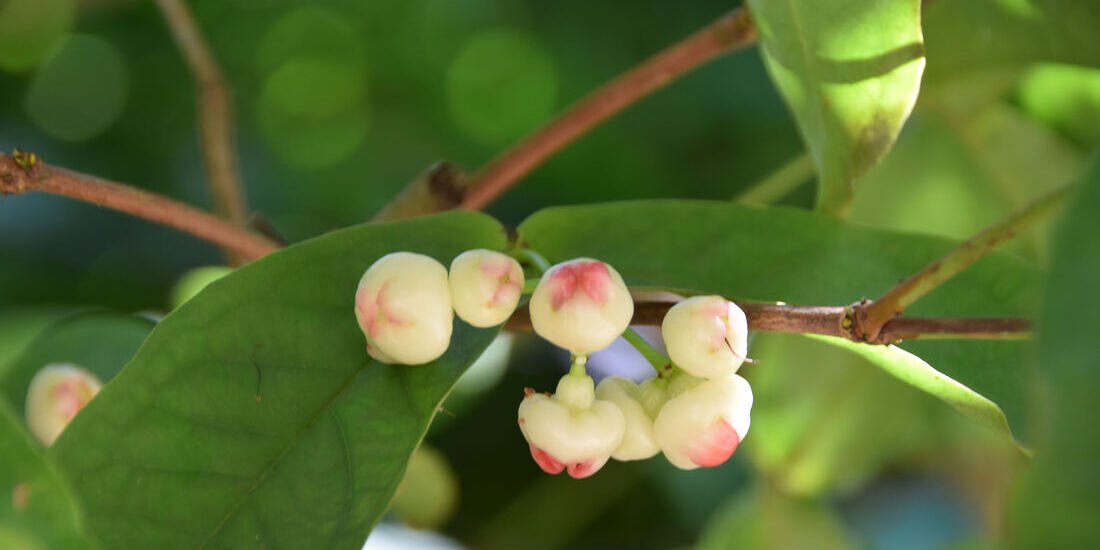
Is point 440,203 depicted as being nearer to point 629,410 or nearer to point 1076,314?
point 629,410

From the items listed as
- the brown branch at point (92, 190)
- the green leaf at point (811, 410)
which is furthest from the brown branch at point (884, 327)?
the green leaf at point (811, 410)

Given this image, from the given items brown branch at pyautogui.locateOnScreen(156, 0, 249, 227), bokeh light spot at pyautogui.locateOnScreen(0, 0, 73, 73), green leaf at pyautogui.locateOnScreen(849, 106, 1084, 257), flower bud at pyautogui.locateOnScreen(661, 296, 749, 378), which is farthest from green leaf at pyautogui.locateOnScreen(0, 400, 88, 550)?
bokeh light spot at pyautogui.locateOnScreen(0, 0, 73, 73)

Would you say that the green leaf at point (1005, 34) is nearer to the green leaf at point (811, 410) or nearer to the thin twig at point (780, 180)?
the thin twig at point (780, 180)

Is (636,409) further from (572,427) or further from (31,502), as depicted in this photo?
(31,502)

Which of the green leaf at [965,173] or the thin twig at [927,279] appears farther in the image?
the green leaf at [965,173]

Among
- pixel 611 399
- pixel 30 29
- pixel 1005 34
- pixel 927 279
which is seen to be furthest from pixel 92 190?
pixel 30 29

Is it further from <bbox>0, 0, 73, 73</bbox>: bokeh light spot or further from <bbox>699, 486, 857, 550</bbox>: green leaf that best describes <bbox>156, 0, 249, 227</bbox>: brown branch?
<bbox>699, 486, 857, 550</bbox>: green leaf
